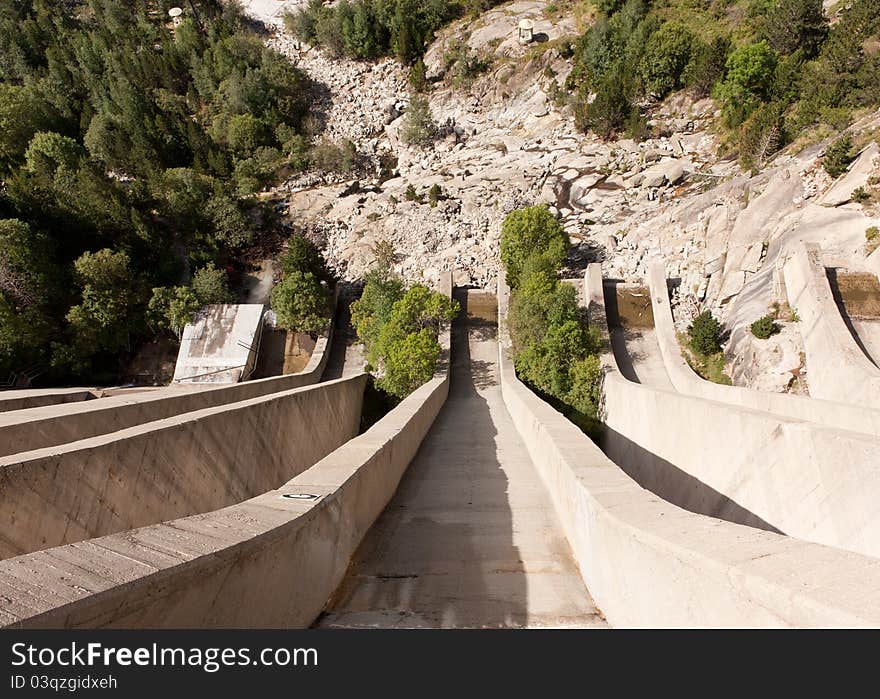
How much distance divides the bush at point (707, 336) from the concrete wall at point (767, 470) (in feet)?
32.6

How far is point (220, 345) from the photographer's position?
22.8 meters

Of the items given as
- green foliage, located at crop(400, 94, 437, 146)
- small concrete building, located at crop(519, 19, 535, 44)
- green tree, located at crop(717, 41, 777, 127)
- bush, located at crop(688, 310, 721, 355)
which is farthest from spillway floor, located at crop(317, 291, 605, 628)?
small concrete building, located at crop(519, 19, 535, 44)

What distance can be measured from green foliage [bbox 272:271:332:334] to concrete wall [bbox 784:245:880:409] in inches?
895

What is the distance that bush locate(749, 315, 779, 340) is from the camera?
1549 centimetres

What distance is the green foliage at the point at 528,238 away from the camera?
77.8ft

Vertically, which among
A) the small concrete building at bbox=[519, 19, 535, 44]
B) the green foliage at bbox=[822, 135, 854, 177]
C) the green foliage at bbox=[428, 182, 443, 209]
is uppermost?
the small concrete building at bbox=[519, 19, 535, 44]

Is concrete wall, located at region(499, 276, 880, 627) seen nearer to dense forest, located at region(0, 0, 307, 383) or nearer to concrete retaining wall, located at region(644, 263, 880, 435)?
concrete retaining wall, located at region(644, 263, 880, 435)

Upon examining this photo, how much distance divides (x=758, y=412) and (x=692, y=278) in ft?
60.5

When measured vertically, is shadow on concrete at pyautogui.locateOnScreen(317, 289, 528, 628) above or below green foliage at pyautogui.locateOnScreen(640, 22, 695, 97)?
below

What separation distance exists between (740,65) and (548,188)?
1588 centimetres

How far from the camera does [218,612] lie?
7.43ft

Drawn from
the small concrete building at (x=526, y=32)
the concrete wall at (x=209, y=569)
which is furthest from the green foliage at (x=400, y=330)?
the small concrete building at (x=526, y=32)

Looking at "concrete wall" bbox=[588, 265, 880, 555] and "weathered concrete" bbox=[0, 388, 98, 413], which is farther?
"weathered concrete" bbox=[0, 388, 98, 413]

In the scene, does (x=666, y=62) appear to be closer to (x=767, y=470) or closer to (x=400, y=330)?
(x=400, y=330)
